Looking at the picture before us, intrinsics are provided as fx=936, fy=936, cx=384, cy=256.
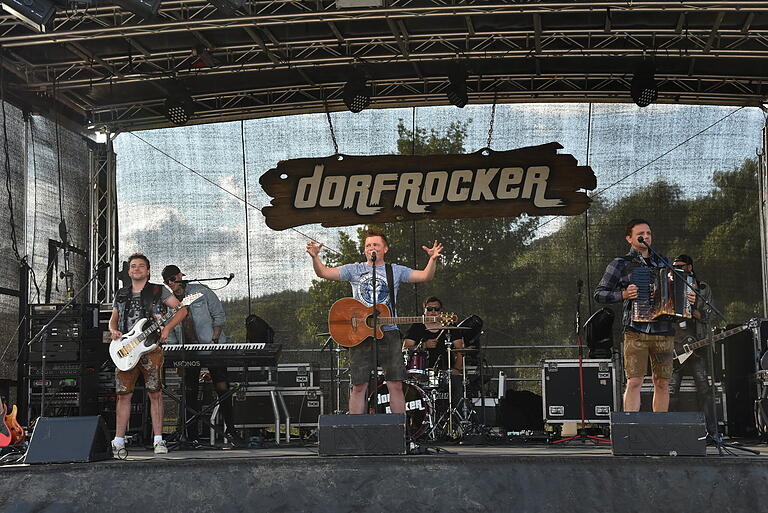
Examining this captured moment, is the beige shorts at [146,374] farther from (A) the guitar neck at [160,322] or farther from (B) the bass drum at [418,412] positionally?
(B) the bass drum at [418,412]

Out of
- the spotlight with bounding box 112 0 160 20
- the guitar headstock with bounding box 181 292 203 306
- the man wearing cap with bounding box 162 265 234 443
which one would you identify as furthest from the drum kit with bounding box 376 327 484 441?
the spotlight with bounding box 112 0 160 20

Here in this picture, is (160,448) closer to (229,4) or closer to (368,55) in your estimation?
(229,4)

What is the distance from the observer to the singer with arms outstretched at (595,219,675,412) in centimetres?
751

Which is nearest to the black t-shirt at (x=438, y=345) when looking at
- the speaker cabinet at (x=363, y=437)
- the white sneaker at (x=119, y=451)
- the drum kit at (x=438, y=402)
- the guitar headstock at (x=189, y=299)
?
the drum kit at (x=438, y=402)

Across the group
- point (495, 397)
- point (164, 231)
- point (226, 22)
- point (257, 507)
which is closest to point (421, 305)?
point (495, 397)

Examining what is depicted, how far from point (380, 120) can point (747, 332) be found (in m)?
5.54

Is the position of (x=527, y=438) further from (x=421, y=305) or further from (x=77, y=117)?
(x=77, y=117)

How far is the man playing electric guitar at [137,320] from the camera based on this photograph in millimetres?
8297

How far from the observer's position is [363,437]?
6.42 metres

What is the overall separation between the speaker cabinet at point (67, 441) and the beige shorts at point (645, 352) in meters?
4.14

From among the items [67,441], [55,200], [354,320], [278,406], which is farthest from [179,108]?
[67,441]

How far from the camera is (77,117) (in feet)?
42.2

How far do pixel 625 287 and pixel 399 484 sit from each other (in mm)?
2725

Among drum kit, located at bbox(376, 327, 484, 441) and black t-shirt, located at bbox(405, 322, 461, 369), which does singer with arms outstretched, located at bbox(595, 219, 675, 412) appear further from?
black t-shirt, located at bbox(405, 322, 461, 369)
